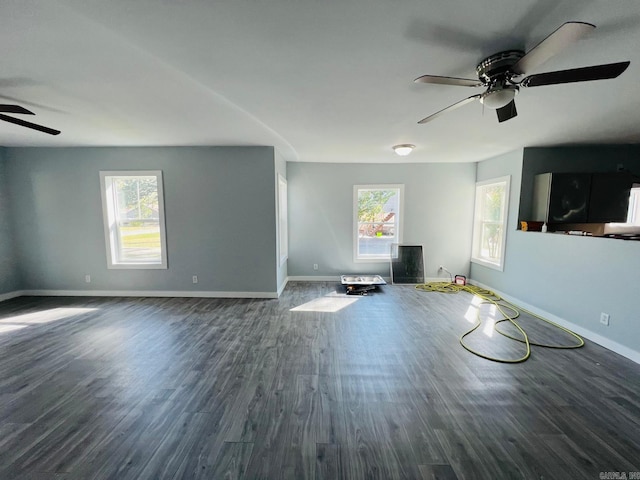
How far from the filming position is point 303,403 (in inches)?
77.7

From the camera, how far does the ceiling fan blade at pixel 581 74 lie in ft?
4.53

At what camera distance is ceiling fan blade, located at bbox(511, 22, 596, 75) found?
3.63 ft

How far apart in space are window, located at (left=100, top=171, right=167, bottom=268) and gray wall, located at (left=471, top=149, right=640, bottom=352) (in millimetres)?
6094

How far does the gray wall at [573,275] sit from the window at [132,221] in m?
6.09

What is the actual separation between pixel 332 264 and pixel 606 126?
452 cm

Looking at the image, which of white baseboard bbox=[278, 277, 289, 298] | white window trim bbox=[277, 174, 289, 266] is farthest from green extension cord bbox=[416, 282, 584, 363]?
white window trim bbox=[277, 174, 289, 266]

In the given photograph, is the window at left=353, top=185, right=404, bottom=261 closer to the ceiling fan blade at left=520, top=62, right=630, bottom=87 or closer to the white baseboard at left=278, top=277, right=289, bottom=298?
the white baseboard at left=278, top=277, right=289, bottom=298

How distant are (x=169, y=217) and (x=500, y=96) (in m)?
4.76

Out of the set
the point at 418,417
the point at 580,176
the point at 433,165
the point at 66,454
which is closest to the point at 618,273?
the point at 580,176

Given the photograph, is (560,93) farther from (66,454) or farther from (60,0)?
(66,454)

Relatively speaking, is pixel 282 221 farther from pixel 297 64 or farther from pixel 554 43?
pixel 554 43

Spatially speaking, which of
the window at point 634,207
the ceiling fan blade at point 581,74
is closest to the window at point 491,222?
the window at point 634,207

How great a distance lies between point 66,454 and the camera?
1.56 metres

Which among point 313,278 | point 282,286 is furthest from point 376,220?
Result: point 282,286
